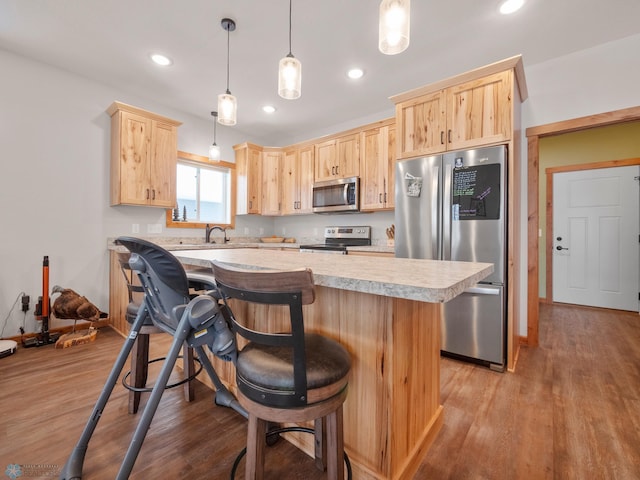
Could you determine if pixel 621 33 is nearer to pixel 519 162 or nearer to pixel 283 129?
pixel 519 162

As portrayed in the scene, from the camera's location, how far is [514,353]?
247cm

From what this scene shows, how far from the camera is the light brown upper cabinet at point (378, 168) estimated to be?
3521 millimetres

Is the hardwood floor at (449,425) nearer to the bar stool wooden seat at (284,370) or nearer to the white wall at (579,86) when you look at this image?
the bar stool wooden seat at (284,370)

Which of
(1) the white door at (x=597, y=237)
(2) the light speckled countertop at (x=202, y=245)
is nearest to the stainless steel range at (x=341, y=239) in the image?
(2) the light speckled countertop at (x=202, y=245)

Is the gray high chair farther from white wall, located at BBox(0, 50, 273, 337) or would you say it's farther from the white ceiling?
white wall, located at BBox(0, 50, 273, 337)

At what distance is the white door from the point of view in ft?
13.1

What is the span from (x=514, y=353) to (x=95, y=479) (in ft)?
9.46

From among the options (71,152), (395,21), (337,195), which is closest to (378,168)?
(337,195)

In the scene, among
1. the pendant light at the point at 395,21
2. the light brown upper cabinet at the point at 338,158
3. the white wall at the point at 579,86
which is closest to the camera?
the pendant light at the point at 395,21

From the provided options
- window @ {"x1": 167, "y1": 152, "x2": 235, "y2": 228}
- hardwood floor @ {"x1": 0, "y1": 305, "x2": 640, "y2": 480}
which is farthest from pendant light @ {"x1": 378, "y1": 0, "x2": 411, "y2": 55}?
window @ {"x1": 167, "y1": 152, "x2": 235, "y2": 228}

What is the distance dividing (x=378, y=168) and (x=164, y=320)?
3020mm

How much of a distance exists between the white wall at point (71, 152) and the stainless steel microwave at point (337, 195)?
184 centimetres

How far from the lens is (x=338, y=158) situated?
13.2 ft

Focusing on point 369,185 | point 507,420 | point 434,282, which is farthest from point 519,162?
point 434,282
